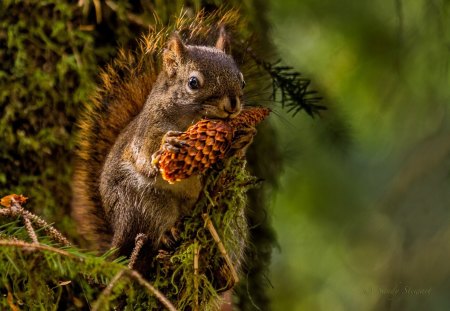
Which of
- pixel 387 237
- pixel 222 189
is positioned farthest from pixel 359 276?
pixel 222 189

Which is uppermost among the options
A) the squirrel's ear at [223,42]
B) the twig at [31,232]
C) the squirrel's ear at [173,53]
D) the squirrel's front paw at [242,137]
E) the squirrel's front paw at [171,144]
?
the squirrel's ear at [223,42]

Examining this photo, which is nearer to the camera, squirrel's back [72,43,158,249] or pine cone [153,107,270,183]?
pine cone [153,107,270,183]

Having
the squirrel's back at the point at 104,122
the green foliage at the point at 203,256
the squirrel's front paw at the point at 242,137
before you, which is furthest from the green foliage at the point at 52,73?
the squirrel's front paw at the point at 242,137

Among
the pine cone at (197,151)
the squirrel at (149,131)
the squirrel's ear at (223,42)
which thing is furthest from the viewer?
the squirrel's ear at (223,42)

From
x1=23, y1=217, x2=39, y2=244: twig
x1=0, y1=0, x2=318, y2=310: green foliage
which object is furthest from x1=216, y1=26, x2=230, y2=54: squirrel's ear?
x1=23, y1=217, x2=39, y2=244: twig

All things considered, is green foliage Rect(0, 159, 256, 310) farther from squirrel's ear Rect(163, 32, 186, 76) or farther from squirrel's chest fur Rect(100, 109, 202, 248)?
squirrel's ear Rect(163, 32, 186, 76)

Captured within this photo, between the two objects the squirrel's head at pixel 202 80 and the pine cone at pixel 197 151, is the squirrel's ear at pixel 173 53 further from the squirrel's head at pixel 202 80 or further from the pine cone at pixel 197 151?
the pine cone at pixel 197 151

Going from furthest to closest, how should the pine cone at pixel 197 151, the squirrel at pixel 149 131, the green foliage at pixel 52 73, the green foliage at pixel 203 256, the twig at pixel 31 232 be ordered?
the green foliage at pixel 52 73 < the squirrel at pixel 149 131 < the green foliage at pixel 203 256 < the pine cone at pixel 197 151 < the twig at pixel 31 232
